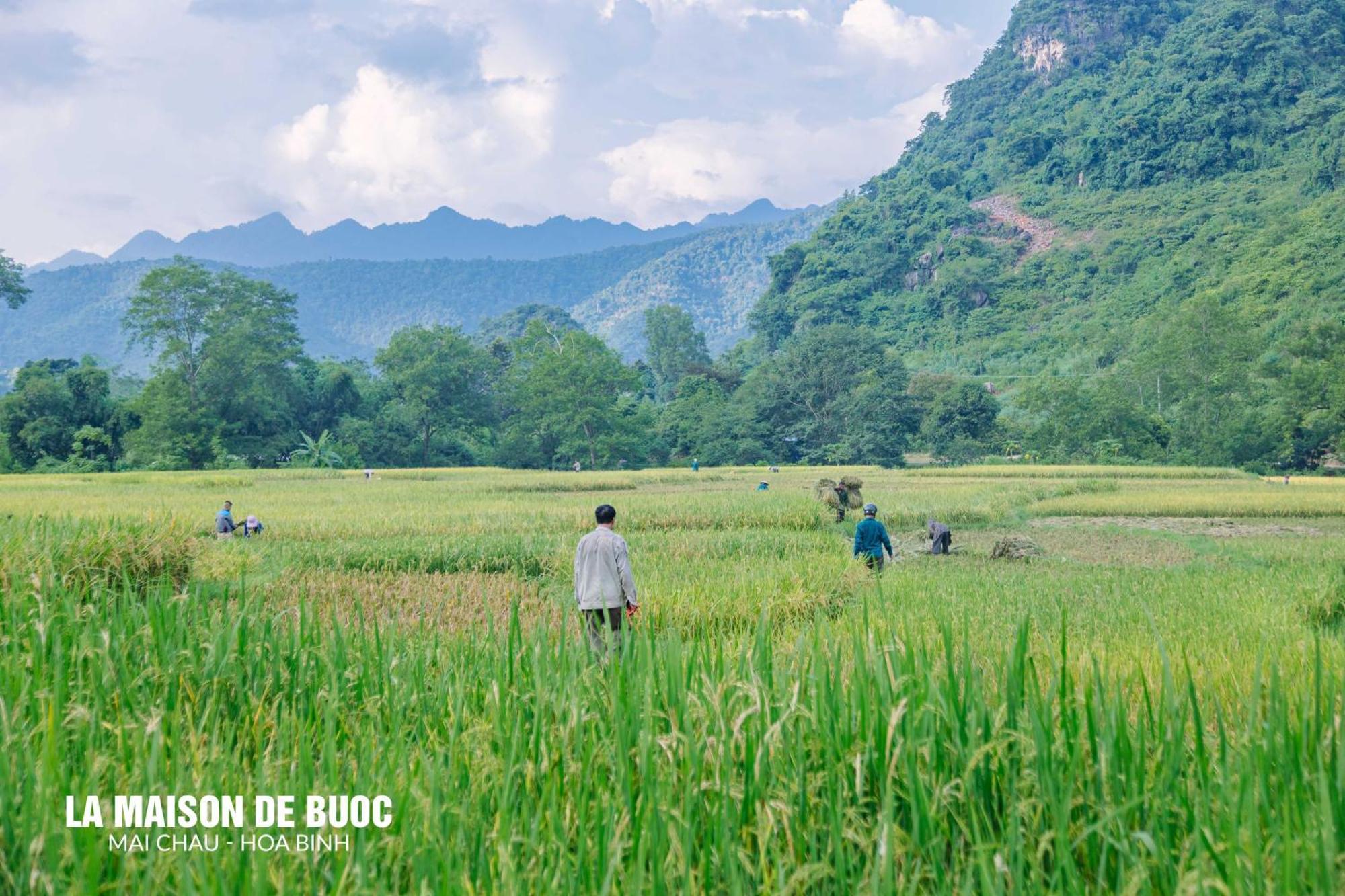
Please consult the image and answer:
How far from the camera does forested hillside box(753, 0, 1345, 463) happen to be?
5088 cm

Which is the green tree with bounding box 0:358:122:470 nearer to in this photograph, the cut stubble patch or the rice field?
the cut stubble patch

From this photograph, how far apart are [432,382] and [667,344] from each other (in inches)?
1928

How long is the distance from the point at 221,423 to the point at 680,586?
47.6 meters

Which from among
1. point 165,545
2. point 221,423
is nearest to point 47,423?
point 221,423

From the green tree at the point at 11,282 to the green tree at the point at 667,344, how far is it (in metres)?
61.0

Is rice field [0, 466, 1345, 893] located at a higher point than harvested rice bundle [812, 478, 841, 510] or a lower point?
higher

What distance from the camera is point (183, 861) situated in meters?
1.81

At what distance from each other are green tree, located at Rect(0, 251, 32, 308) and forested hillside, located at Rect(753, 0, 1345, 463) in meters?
63.4

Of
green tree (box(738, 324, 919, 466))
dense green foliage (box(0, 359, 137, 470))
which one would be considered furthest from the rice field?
green tree (box(738, 324, 919, 466))

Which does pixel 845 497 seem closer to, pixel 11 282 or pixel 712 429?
pixel 712 429

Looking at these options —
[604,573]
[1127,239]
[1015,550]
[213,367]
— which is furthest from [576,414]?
[1127,239]

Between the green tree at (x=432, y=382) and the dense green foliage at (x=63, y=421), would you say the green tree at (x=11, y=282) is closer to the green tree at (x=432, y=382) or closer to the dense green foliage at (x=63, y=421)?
the dense green foliage at (x=63, y=421)

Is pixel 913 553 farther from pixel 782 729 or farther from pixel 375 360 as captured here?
pixel 375 360

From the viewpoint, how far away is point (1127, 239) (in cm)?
9344
